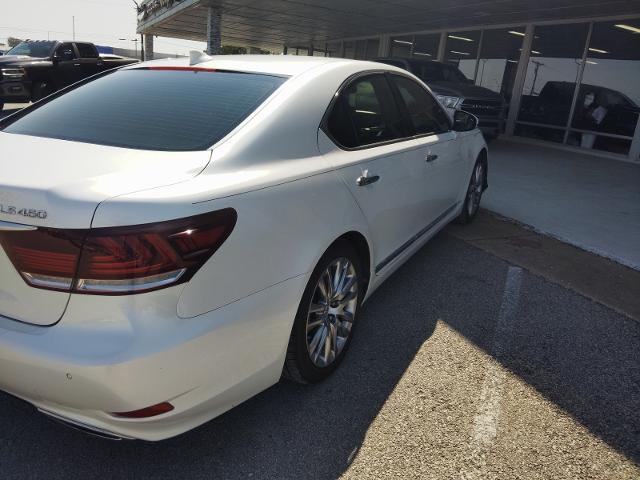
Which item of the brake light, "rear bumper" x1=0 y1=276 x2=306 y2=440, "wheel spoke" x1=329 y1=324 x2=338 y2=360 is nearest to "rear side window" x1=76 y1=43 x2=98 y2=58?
"wheel spoke" x1=329 y1=324 x2=338 y2=360

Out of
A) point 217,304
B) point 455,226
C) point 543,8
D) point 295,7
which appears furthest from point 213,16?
point 217,304

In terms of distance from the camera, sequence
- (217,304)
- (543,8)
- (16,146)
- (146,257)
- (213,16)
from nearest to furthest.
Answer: (146,257) < (217,304) < (16,146) < (543,8) < (213,16)

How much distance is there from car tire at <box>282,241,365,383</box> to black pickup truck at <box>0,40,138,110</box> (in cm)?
1376

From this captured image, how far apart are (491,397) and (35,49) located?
16024 mm

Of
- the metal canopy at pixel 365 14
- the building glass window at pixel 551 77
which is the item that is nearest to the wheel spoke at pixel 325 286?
the metal canopy at pixel 365 14

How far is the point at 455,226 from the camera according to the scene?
5625 millimetres

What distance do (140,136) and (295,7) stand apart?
552 inches

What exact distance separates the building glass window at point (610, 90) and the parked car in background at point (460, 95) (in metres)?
2.61

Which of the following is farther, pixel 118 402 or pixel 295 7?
pixel 295 7

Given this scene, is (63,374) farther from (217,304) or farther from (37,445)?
(37,445)

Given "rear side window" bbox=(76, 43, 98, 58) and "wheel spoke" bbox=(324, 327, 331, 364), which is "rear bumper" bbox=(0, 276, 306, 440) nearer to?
"wheel spoke" bbox=(324, 327, 331, 364)

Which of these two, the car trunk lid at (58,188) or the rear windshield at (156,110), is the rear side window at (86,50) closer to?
the rear windshield at (156,110)

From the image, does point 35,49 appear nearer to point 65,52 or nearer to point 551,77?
point 65,52

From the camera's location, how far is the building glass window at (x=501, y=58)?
1386 centimetres
